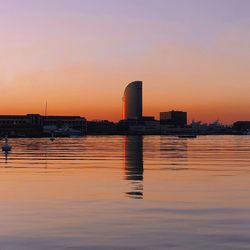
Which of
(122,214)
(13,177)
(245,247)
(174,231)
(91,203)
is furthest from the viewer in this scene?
(13,177)

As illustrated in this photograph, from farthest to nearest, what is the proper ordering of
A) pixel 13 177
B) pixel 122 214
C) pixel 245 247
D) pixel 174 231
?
pixel 13 177 → pixel 122 214 → pixel 174 231 → pixel 245 247

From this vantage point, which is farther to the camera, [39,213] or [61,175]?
[61,175]

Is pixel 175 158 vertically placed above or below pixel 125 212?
above

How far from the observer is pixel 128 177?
1534 inches

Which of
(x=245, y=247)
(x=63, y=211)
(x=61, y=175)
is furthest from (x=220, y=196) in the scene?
(x=61, y=175)

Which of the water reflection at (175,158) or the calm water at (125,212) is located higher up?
the water reflection at (175,158)

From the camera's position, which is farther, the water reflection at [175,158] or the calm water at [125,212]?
the water reflection at [175,158]

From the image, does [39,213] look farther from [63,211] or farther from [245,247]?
[245,247]

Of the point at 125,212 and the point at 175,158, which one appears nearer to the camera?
the point at 125,212

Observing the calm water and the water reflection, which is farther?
the water reflection

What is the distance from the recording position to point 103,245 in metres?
15.9

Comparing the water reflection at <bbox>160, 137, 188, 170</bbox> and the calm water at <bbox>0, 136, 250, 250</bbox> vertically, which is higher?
the water reflection at <bbox>160, 137, 188, 170</bbox>

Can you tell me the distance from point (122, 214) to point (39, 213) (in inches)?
148

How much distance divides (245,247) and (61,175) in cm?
2679
